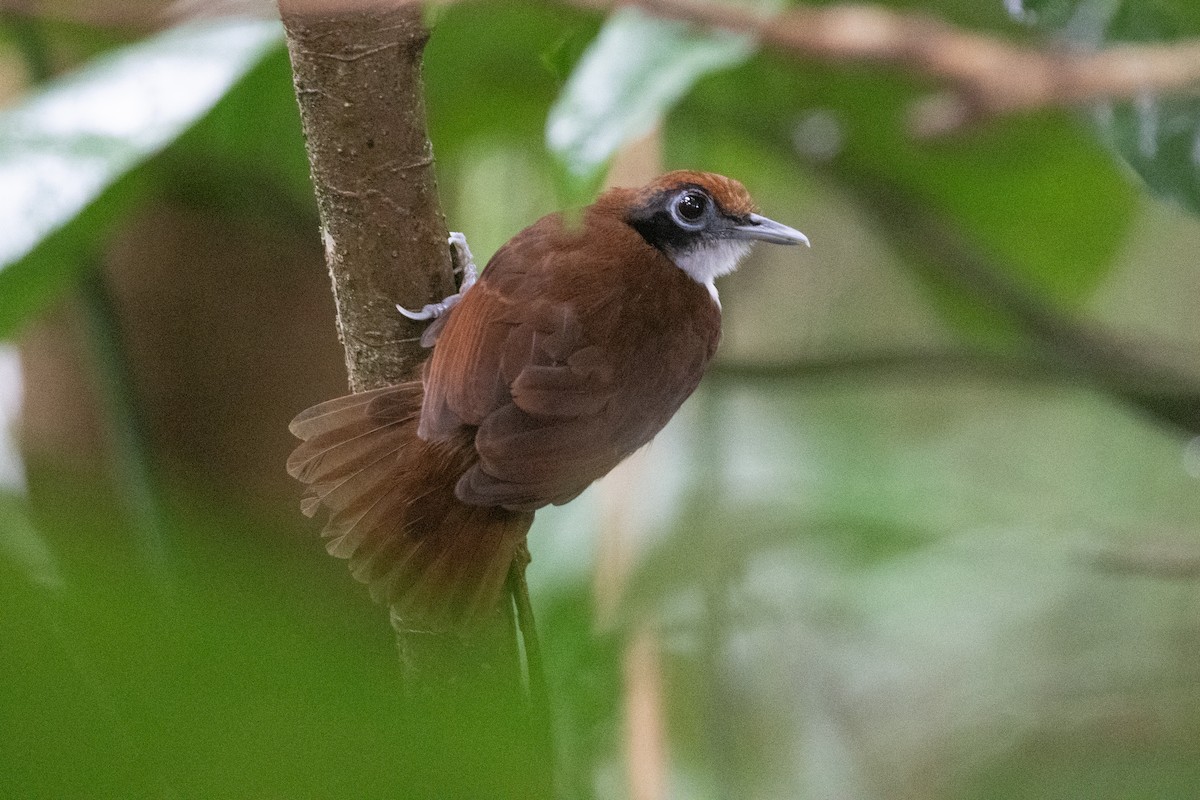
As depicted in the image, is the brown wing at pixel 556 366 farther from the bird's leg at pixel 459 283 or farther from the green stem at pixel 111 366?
the green stem at pixel 111 366

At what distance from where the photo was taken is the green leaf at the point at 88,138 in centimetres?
150

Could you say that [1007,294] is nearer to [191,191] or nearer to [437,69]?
[437,69]

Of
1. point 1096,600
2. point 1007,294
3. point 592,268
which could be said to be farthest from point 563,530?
point 1096,600

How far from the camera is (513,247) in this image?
5.08 feet

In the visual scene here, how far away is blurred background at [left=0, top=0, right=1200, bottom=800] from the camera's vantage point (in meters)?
0.30

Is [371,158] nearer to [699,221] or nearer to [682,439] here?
[699,221]

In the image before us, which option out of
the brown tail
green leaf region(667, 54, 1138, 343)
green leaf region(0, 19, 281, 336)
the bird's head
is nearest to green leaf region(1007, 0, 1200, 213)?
the bird's head

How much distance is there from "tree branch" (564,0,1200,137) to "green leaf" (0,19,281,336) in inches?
48.0

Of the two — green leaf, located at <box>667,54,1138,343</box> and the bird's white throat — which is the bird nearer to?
the bird's white throat

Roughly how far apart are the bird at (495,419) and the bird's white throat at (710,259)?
0.66 feet

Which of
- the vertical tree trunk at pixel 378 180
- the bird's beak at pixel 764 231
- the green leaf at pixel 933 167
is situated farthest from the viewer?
the green leaf at pixel 933 167

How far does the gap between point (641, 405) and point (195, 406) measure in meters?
1.14

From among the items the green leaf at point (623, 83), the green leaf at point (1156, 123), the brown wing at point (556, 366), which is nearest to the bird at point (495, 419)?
the brown wing at point (556, 366)

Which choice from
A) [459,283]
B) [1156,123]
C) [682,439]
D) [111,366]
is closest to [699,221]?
[459,283]
